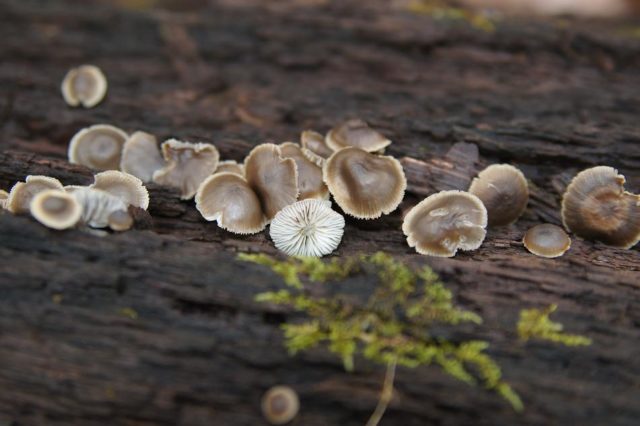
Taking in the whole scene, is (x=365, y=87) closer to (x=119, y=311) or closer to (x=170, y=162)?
(x=170, y=162)

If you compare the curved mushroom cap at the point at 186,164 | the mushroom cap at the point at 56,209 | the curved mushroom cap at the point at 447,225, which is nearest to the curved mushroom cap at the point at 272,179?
the curved mushroom cap at the point at 186,164

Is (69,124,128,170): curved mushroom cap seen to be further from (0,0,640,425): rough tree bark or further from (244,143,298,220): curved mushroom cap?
(244,143,298,220): curved mushroom cap

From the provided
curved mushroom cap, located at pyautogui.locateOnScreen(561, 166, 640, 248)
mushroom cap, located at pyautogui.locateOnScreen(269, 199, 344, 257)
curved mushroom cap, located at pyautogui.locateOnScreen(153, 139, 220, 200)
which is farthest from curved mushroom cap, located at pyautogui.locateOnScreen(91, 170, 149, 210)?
curved mushroom cap, located at pyautogui.locateOnScreen(561, 166, 640, 248)

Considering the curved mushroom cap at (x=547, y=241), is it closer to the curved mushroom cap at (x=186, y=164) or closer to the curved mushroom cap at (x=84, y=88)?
the curved mushroom cap at (x=186, y=164)

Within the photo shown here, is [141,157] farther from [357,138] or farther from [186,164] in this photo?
[357,138]

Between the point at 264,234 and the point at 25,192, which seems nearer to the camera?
the point at 25,192

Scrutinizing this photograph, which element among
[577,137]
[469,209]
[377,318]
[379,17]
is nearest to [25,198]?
[377,318]

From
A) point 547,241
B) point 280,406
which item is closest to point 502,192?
point 547,241
